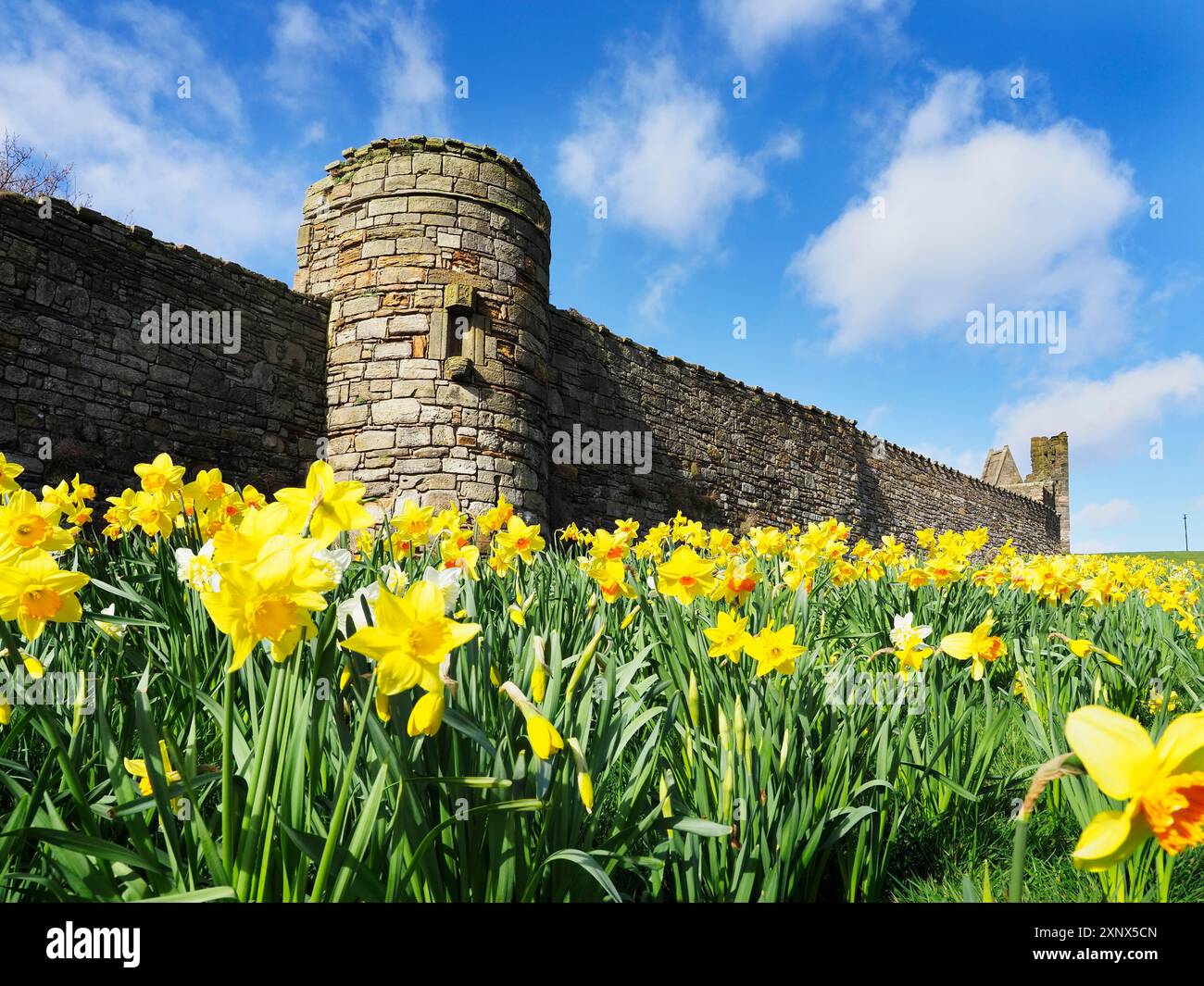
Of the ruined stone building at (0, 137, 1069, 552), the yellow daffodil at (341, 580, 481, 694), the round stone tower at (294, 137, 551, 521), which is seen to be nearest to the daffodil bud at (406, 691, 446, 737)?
the yellow daffodil at (341, 580, 481, 694)

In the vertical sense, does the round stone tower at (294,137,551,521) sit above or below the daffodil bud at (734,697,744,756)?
above

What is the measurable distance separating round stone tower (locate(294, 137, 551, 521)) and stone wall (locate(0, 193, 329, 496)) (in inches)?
21.0

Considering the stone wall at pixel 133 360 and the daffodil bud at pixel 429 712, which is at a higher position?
the stone wall at pixel 133 360

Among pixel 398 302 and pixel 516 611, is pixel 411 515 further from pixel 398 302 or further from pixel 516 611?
pixel 398 302

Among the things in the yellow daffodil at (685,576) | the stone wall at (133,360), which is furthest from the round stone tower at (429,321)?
the yellow daffodil at (685,576)

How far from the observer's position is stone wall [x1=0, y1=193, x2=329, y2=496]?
614 centimetres

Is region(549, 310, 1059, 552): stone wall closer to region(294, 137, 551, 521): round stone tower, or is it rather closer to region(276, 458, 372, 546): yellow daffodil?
region(294, 137, 551, 521): round stone tower

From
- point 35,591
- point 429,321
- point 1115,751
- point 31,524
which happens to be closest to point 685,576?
point 1115,751

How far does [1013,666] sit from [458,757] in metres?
2.70

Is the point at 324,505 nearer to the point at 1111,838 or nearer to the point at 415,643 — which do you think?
the point at 415,643

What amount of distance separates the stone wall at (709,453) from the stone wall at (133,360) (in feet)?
11.2

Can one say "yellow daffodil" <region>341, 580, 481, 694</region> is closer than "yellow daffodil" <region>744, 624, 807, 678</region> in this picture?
Yes

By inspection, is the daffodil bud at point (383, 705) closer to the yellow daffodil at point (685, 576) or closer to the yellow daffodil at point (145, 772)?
the yellow daffodil at point (145, 772)

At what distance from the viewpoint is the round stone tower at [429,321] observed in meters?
7.68
